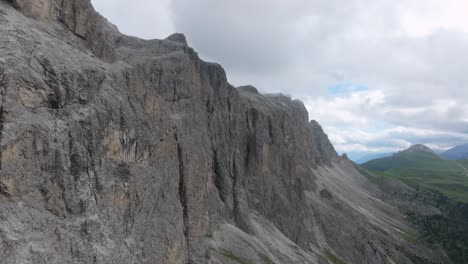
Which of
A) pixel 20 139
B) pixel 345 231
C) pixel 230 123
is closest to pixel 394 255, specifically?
pixel 345 231

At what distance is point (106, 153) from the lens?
46031 millimetres

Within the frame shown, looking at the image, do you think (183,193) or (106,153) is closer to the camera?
(106,153)

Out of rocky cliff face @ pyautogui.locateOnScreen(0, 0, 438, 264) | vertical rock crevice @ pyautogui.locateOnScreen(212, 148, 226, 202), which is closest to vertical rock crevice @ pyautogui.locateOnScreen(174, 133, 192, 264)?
rocky cliff face @ pyautogui.locateOnScreen(0, 0, 438, 264)

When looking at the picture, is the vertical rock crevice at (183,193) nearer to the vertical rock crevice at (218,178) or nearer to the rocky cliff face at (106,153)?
the rocky cliff face at (106,153)

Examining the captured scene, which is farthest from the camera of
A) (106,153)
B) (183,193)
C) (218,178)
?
(218,178)

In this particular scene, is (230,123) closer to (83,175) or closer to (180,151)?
(180,151)

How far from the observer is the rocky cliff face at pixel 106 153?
3606 cm

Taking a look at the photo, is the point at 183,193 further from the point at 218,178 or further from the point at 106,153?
the point at 218,178

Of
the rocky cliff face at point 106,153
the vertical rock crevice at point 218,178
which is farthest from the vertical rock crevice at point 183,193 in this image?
the vertical rock crevice at point 218,178

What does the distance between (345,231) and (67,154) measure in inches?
4900

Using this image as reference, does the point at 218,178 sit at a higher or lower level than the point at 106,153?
lower

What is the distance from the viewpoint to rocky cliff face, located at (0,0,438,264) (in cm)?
3606

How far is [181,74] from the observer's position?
255 ft

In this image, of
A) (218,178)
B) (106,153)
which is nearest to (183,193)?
(106,153)
